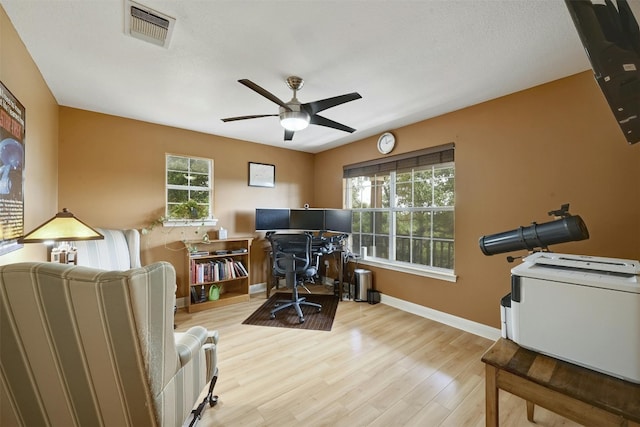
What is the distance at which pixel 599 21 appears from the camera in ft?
2.50

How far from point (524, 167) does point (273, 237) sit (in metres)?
2.74

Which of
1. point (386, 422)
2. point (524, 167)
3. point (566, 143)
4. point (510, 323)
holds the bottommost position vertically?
point (386, 422)

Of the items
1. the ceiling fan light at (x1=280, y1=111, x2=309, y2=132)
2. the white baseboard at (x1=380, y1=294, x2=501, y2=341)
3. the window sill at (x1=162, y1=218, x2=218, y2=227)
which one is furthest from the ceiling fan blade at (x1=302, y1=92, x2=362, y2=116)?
the white baseboard at (x1=380, y1=294, x2=501, y2=341)

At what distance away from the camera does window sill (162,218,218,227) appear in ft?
11.2

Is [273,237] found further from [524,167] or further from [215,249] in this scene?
[524,167]

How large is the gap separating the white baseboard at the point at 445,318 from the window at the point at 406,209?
45cm

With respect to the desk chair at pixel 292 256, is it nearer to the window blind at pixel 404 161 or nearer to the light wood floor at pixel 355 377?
the light wood floor at pixel 355 377

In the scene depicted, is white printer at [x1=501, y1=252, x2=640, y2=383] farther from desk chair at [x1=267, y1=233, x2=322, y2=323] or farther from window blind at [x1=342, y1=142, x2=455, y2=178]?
desk chair at [x1=267, y1=233, x2=322, y2=323]

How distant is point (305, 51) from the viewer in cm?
182

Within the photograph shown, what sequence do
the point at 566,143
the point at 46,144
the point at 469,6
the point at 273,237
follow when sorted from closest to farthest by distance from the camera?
1. the point at 469,6
2. the point at 566,143
3. the point at 46,144
4. the point at 273,237

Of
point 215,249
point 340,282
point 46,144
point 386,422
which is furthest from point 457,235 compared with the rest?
point 46,144

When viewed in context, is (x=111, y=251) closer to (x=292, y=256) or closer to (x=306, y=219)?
(x=292, y=256)

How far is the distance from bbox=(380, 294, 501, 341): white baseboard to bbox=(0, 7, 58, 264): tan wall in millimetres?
3609

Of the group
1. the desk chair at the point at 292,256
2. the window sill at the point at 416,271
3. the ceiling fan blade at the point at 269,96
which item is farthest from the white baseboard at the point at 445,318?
the ceiling fan blade at the point at 269,96
